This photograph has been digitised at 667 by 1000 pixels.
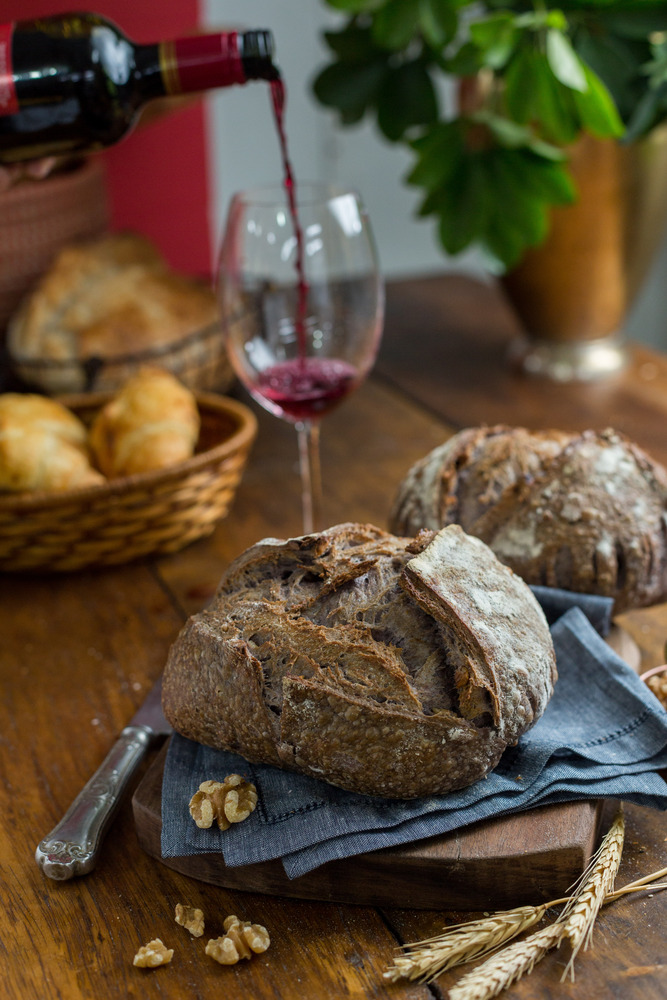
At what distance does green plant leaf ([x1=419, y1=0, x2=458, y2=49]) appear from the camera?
155 centimetres

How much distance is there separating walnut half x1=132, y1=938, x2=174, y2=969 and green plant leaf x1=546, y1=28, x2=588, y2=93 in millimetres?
1245

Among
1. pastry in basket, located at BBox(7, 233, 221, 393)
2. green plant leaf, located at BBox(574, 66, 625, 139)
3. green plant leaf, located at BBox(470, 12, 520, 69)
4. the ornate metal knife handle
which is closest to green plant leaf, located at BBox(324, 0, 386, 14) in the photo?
green plant leaf, located at BBox(470, 12, 520, 69)

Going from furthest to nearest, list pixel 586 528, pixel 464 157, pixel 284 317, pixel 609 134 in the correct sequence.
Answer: pixel 464 157, pixel 609 134, pixel 284 317, pixel 586 528

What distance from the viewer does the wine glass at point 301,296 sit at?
120 centimetres

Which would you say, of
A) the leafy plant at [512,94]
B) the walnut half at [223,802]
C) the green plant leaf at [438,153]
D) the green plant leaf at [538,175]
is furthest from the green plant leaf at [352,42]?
the walnut half at [223,802]

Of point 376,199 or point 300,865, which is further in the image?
point 376,199

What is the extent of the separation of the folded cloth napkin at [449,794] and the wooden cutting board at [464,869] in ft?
0.04

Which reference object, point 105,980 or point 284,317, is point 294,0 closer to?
point 284,317

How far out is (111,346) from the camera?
1.69 metres

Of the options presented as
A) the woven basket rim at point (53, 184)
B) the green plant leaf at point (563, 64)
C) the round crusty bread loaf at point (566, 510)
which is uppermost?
the green plant leaf at point (563, 64)

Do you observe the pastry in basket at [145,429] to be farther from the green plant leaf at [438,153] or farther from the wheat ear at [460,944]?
the wheat ear at [460,944]

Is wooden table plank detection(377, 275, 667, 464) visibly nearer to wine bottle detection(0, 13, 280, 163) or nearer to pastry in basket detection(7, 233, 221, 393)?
pastry in basket detection(7, 233, 221, 393)

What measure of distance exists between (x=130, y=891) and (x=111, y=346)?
1.10 m

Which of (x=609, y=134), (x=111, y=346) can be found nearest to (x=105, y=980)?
(x=111, y=346)
